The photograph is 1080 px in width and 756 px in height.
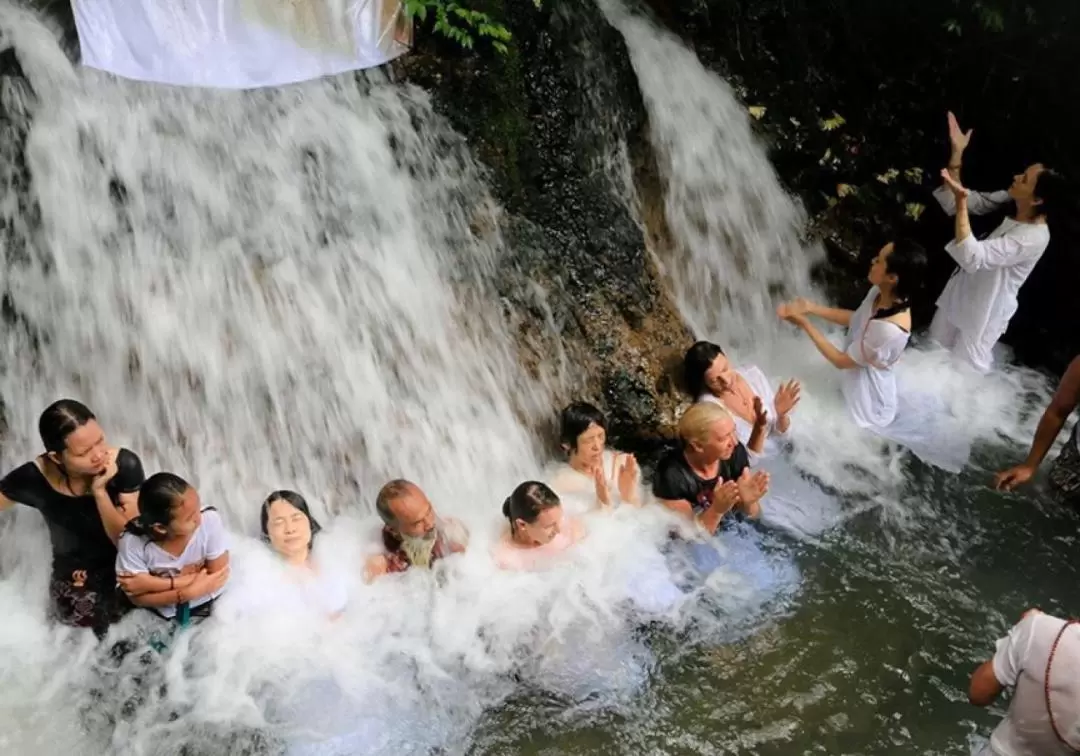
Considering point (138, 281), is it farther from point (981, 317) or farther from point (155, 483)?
point (981, 317)

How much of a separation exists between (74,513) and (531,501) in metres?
1.97

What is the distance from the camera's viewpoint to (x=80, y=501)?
391 cm

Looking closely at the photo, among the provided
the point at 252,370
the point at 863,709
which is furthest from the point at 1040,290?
the point at 252,370

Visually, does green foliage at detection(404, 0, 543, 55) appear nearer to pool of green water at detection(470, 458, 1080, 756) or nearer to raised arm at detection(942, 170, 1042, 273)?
raised arm at detection(942, 170, 1042, 273)

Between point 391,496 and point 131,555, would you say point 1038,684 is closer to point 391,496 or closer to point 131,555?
point 391,496

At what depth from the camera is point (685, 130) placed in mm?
6414

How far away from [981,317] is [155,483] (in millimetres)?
5111

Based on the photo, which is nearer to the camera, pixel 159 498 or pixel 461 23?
pixel 159 498

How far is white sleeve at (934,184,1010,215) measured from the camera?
603 centimetres

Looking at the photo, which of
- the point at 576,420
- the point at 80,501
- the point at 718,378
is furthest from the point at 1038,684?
the point at 80,501

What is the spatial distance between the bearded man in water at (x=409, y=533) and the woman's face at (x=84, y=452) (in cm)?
120

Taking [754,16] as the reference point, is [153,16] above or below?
below

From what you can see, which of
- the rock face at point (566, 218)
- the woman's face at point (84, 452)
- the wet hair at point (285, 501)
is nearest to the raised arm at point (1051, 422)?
the rock face at point (566, 218)

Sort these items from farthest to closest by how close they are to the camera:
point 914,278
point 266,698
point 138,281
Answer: point 914,278, point 138,281, point 266,698
